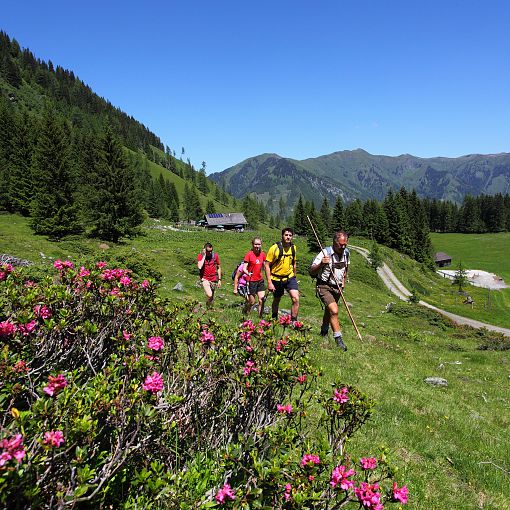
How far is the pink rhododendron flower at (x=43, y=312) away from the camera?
13.7ft

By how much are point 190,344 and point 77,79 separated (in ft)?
761

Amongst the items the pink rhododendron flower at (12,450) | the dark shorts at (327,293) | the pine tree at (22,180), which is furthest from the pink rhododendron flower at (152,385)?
the pine tree at (22,180)

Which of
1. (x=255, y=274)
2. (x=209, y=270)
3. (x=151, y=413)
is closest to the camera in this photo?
(x=151, y=413)

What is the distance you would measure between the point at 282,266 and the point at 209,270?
3.30 metres

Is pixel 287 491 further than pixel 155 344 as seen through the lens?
No

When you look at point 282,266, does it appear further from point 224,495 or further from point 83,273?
point 224,495

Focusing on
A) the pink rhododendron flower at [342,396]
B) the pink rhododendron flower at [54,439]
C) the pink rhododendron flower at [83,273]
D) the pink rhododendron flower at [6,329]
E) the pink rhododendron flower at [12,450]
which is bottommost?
the pink rhododendron flower at [342,396]

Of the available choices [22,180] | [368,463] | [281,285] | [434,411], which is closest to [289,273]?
[281,285]

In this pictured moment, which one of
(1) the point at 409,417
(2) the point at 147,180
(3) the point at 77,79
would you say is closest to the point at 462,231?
(2) the point at 147,180

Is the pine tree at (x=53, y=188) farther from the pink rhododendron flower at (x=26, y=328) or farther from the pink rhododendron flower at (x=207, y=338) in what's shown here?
the pink rhododendron flower at (x=207, y=338)

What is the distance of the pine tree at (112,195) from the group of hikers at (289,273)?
103 ft

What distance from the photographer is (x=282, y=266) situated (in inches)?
441

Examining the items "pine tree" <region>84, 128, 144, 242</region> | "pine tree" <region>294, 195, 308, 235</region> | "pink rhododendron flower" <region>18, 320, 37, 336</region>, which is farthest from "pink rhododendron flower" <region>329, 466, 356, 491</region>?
"pine tree" <region>294, 195, 308, 235</region>

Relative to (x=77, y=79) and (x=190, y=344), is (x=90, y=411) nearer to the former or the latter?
(x=190, y=344)
